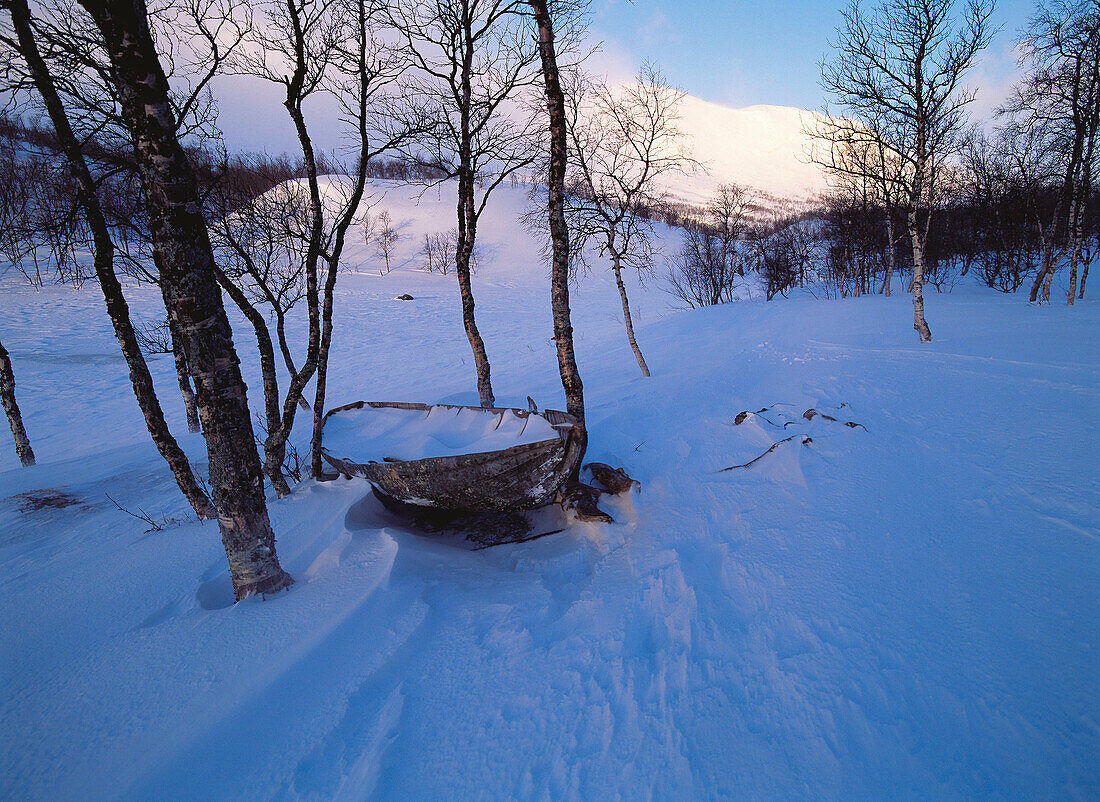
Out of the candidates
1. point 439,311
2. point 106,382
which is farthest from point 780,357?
point 439,311

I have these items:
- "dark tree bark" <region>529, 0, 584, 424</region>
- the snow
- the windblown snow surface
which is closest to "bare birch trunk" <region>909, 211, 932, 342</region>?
the windblown snow surface

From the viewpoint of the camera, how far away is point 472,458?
384cm

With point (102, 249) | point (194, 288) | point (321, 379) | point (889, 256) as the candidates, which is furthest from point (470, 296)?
point (889, 256)

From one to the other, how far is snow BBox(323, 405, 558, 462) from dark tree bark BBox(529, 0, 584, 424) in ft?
2.10

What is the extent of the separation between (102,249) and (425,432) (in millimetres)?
3524

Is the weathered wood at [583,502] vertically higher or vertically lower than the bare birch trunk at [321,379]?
lower

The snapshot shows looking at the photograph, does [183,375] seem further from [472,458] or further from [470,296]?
[472,458]

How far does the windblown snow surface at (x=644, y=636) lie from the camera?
1859mm

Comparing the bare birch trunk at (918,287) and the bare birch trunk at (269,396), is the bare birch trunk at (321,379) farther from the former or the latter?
the bare birch trunk at (918,287)

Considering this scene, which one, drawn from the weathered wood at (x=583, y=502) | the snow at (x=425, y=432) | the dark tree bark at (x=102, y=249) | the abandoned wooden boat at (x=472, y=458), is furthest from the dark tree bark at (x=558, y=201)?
the dark tree bark at (x=102, y=249)

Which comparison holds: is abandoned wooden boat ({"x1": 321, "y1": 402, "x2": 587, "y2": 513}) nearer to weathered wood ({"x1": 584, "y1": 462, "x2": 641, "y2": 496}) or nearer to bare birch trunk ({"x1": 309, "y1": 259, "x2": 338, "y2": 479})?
bare birch trunk ({"x1": 309, "y1": 259, "x2": 338, "y2": 479})

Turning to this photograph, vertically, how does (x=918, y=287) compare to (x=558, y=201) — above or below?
Result: below

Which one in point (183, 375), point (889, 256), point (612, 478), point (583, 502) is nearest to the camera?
point (583, 502)

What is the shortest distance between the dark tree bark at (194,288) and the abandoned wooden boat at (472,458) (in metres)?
1.28
